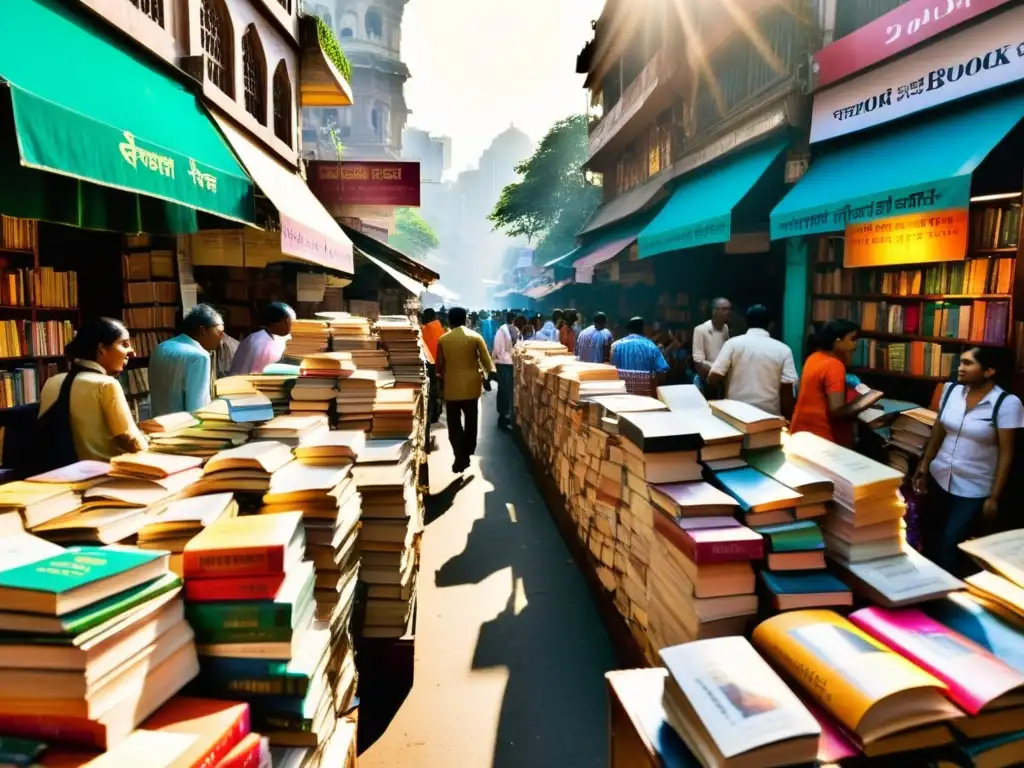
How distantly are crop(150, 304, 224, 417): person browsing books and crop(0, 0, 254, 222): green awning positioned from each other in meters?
0.90

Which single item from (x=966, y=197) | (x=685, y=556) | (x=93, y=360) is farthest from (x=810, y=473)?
(x=966, y=197)

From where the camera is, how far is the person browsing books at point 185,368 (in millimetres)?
4551

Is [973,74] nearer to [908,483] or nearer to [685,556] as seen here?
[908,483]

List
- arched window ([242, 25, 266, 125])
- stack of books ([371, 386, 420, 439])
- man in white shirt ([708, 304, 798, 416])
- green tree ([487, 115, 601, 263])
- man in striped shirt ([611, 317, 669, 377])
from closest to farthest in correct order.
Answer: stack of books ([371, 386, 420, 439]), man in white shirt ([708, 304, 798, 416]), man in striped shirt ([611, 317, 669, 377]), arched window ([242, 25, 266, 125]), green tree ([487, 115, 601, 263])

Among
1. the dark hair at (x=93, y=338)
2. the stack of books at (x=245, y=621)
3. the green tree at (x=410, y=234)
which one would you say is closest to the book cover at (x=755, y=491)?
the stack of books at (x=245, y=621)

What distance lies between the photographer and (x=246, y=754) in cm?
165

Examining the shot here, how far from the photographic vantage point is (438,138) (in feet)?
388

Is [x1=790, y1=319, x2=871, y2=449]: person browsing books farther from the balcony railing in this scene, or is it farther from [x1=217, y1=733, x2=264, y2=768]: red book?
the balcony railing

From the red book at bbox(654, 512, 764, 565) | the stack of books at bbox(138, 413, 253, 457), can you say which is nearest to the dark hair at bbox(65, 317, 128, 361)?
the stack of books at bbox(138, 413, 253, 457)

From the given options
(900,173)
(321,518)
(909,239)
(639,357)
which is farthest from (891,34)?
(321,518)

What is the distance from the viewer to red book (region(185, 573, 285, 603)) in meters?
1.83

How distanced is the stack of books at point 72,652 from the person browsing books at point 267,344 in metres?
4.55

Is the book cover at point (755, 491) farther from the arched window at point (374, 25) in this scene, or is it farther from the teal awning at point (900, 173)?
the arched window at point (374, 25)

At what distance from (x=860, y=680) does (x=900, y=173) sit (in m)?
6.40
